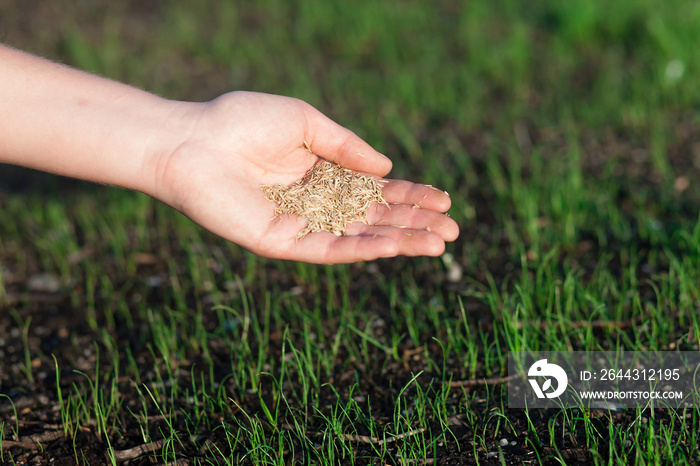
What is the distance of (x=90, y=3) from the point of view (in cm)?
592

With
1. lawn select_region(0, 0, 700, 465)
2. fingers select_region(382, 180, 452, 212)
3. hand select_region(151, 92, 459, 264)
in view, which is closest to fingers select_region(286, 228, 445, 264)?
hand select_region(151, 92, 459, 264)

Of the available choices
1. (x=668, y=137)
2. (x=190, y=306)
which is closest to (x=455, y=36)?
(x=668, y=137)

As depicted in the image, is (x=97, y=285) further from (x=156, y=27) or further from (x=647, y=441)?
(x=156, y=27)

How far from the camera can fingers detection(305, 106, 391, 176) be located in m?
2.38

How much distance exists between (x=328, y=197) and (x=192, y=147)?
1.81ft

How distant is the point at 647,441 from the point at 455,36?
3874mm

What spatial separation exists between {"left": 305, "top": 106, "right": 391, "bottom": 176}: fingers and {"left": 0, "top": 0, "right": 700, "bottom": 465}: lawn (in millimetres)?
538

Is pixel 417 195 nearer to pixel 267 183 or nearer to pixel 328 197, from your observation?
pixel 328 197

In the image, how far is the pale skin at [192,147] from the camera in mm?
2229

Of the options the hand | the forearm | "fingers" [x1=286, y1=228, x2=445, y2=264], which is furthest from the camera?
the forearm

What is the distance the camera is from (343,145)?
7.97 feet

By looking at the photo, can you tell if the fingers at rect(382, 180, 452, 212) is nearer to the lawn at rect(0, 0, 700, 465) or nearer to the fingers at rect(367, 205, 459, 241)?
the fingers at rect(367, 205, 459, 241)

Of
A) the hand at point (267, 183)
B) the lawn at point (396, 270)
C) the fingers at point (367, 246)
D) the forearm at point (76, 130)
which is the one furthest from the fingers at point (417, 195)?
the forearm at point (76, 130)

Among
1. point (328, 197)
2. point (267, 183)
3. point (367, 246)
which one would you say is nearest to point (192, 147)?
point (267, 183)
